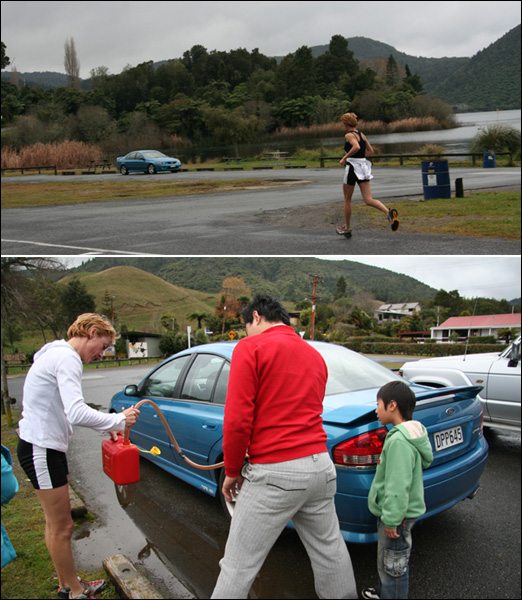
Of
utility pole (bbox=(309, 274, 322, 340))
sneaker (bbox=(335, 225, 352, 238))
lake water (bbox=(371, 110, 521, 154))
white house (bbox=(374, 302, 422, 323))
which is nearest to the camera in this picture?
utility pole (bbox=(309, 274, 322, 340))

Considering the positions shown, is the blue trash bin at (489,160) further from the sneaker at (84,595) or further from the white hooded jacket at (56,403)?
the sneaker at (84,595)

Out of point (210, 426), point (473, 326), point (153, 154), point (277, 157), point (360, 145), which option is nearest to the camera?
point (210, 426)

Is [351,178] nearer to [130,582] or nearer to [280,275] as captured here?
[280,275]

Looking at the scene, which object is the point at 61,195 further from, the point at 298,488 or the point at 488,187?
the point at 488,187

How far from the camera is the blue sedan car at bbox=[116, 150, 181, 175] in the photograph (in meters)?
5.17

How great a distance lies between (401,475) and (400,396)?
1.29 feet

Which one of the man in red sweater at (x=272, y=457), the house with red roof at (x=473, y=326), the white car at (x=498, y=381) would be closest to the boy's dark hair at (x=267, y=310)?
the man in red sweater at (x=272, y=457)

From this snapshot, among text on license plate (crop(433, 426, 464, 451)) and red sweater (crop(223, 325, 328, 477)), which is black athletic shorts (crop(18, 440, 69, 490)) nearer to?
red sweater (crop(223, 325, 328, 477))

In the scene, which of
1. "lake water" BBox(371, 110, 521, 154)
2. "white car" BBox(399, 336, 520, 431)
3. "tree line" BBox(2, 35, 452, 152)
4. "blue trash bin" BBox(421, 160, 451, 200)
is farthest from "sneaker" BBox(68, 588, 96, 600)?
"blue trash bin" BBox(421, 160, 451, 200)

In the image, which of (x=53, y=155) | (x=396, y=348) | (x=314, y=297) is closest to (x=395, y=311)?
(x=396, y=348)

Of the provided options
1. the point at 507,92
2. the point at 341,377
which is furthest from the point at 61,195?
the point at 507,92

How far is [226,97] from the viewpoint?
4.84 meters

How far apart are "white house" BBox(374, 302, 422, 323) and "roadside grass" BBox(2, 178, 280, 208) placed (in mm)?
3197

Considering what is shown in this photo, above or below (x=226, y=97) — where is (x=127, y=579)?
below
